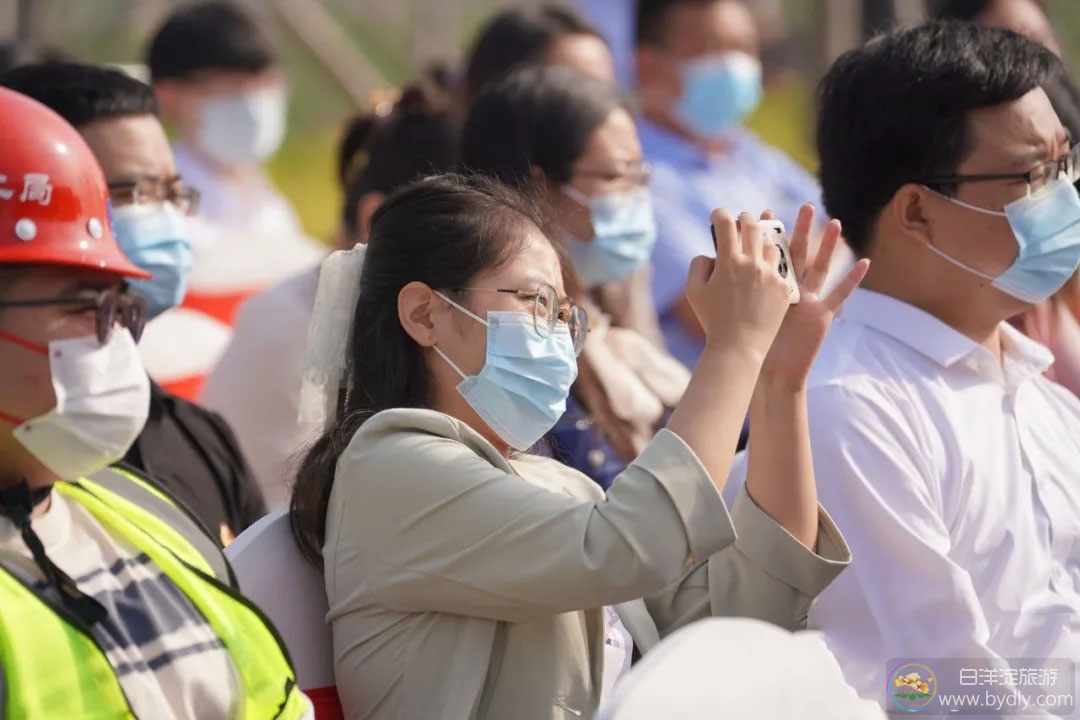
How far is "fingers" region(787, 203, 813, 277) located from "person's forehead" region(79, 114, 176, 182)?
1686 mm

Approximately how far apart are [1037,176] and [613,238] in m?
1.27

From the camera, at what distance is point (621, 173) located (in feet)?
14.8

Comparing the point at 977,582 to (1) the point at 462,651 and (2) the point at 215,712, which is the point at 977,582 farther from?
(2) the point at 215,712

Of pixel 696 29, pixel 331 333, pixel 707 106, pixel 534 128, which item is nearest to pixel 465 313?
pixel 331 333

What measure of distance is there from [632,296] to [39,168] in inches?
107

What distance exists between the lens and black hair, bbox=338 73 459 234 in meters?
4.95

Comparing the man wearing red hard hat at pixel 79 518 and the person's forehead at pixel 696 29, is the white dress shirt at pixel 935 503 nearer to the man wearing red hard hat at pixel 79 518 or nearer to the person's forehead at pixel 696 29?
the man wearing red hard hat at pixel 79 518

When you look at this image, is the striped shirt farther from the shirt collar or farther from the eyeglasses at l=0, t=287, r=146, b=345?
the shirt collar

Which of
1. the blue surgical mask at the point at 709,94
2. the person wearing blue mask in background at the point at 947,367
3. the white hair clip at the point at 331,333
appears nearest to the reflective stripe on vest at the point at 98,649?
the white hair clip at the point at 331,333

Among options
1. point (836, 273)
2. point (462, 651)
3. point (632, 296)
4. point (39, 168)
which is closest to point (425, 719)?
point (462, 651)

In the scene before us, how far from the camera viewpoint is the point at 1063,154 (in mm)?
3652

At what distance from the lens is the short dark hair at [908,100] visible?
3592 mm

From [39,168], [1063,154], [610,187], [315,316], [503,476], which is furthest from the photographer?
[610,187]

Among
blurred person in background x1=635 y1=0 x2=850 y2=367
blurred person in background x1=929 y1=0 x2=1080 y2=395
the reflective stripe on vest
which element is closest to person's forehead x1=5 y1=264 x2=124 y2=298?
the reflective stripe on vest
